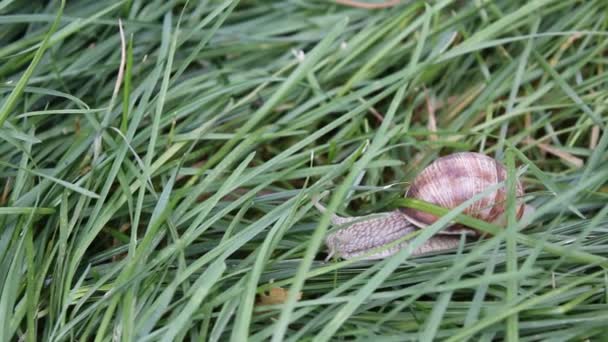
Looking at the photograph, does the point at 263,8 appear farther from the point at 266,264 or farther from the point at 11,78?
the point at 266,264

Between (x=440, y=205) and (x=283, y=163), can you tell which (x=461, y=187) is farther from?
(x=283, y=163)

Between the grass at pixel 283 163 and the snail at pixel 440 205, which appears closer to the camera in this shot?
the grass at pixel 283 163

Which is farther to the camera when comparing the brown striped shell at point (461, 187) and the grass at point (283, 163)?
the brown striped shell at point (461, 187)

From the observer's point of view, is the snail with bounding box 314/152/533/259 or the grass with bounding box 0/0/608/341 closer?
the grass with bounding box 0/0/608/341
